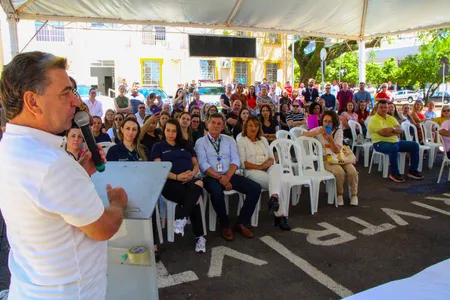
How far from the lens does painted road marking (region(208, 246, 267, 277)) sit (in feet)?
10.4

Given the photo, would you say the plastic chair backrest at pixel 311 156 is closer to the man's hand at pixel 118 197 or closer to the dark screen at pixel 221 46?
the man's hand at pixel 118 197

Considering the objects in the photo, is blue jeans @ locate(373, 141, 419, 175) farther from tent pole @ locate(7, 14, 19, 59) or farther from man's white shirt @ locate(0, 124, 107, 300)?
tent pole @ locate(7, 14, 19, 59)

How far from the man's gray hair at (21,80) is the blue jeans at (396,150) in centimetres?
612

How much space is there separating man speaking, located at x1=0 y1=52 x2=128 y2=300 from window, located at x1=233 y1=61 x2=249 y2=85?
24.3m

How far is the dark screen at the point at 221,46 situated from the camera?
1212cm

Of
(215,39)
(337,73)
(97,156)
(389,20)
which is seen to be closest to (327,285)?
(97,156)

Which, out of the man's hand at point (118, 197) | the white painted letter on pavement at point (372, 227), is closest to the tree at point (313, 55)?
the white painted letter on pavement at point (372, 227)

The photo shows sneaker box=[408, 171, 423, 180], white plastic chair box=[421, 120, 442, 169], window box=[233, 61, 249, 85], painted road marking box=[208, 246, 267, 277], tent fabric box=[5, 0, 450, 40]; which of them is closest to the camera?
painted road marking box=[208, 246, 267, 277]

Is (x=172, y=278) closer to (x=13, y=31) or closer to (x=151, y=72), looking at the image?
(x=13, y=31)

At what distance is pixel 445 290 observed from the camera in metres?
1.51

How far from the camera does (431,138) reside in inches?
287

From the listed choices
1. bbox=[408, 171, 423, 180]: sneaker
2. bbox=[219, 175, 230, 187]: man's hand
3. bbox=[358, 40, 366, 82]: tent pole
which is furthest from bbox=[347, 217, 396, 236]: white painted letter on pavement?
bbox=[358, 40, 366, 82]: tent pole

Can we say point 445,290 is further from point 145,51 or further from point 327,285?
point 145,51

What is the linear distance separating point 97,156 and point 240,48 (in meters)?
11.8
